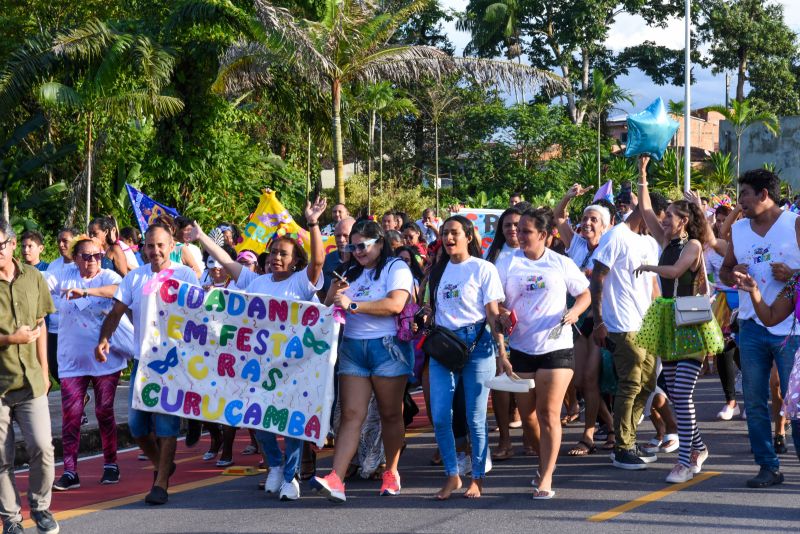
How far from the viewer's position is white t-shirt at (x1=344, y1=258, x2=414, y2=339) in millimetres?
7277

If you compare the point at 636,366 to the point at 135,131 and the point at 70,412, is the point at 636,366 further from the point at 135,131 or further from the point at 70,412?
the point at 135,131

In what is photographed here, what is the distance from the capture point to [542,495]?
717cm

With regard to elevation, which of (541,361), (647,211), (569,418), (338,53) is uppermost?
(338,53)

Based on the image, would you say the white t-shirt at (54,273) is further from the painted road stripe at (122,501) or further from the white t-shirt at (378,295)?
the white t-shirt at (378,295)

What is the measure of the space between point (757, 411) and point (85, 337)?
16.9ft

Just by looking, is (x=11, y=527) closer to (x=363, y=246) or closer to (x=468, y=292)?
(x=363, y=246)

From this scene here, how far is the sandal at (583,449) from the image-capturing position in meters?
8.73

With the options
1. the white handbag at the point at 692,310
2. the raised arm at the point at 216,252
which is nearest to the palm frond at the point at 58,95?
A: the raised arm at the point at 216,252

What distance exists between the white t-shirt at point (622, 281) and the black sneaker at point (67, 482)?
4287 millimetres

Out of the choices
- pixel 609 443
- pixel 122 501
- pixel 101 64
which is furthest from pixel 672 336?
pixel 101 64

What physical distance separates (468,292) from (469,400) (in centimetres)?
75

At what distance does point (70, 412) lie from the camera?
27.2 feet

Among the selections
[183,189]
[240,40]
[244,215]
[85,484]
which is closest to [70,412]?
[85,484]

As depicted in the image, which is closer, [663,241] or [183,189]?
[663,241]
